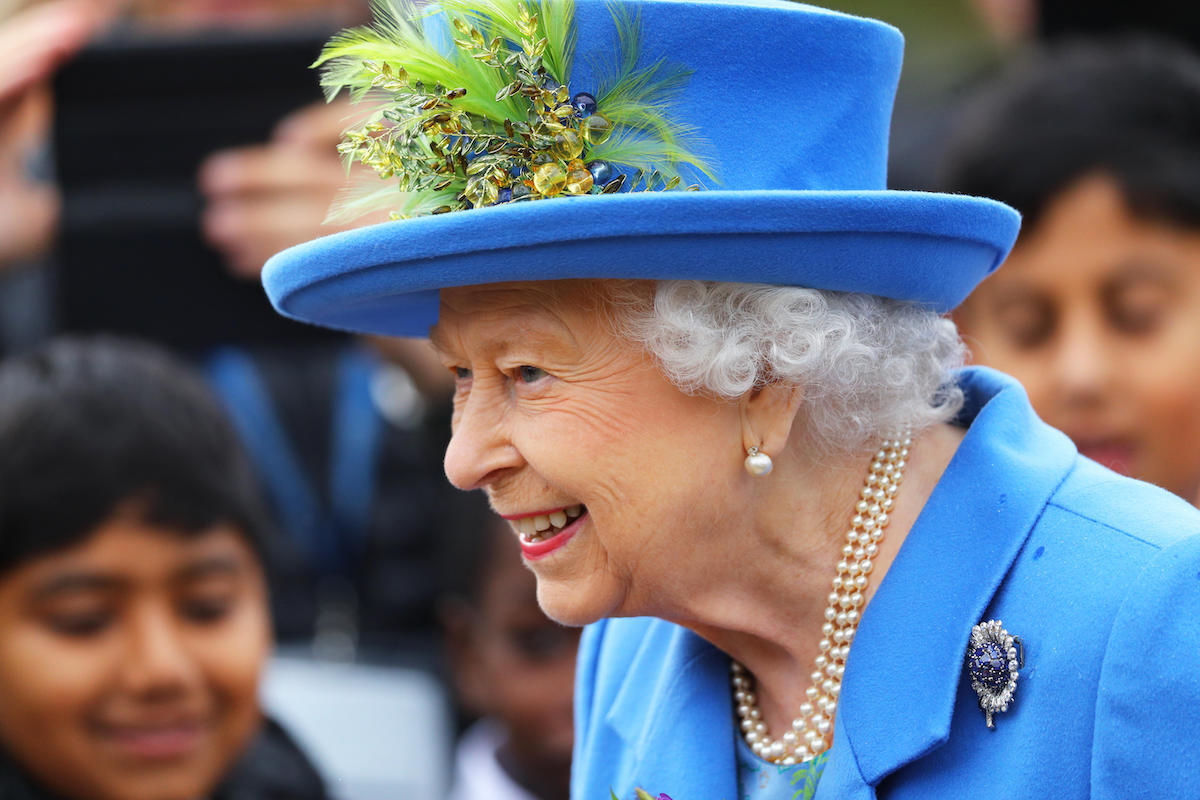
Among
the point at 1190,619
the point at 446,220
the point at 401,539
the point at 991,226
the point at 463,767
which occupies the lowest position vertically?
the point at 463,767

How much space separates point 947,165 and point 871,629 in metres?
2.27

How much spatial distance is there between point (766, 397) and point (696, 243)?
34cm

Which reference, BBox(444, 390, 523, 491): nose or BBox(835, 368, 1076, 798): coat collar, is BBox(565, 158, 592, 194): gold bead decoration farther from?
BBox(835, 368, 1076, 798): coat collar

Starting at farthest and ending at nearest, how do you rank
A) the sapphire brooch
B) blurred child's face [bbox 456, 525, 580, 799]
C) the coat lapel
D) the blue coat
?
blurred child's face [bbox 456, 525, 580, 799], the coat lapel, the sapphire brooch, the blue coat

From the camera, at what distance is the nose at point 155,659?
3.24 meters

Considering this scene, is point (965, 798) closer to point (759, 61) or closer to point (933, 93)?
point (759, 61)

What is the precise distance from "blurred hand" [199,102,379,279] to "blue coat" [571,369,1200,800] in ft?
9.29

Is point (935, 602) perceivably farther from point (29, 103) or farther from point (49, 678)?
point (29, 103)

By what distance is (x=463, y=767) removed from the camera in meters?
4.68

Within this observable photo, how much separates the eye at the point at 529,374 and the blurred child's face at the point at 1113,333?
5.63ft

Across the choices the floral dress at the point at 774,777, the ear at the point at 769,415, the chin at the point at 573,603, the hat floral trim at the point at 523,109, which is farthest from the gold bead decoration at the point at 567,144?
the floral dress at the point at 774,777

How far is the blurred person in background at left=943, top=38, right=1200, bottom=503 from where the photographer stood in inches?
142

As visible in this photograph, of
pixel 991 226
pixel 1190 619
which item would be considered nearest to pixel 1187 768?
pixel 1190 619

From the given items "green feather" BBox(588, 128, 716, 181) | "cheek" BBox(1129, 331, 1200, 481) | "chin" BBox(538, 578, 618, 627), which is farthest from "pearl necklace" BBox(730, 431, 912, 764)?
"cheek" BBox(1129, 331, 1200, 481)
